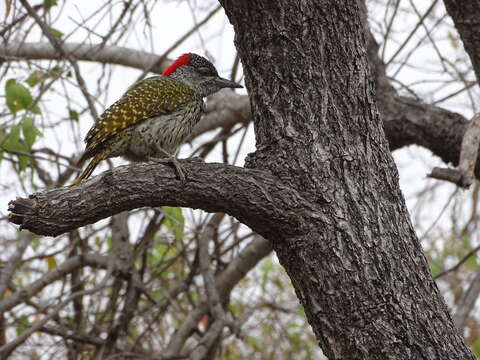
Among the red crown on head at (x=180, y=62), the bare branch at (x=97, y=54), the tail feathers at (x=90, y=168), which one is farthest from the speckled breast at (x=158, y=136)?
the bare branch at (x=97, y=54)

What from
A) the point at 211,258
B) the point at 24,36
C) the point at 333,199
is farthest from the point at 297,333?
the point at 333,199

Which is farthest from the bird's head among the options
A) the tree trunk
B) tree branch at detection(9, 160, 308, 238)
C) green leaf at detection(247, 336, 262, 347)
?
green leaf at detection(247, 336, 262, 347)

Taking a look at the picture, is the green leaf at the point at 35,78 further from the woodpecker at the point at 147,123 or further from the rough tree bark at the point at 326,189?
the rough tree bark at the point at 326,189

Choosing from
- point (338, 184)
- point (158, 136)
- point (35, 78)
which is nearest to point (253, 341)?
point (158, 136)

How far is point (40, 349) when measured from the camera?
5660mm

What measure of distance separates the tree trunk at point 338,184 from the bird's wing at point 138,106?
48.6 inches

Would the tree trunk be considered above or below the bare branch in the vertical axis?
below

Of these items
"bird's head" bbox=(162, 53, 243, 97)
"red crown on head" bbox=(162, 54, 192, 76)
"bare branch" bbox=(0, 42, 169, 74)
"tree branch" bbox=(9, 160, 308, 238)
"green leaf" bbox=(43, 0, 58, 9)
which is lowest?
"tree branch" bbox=(9, 160, 308, 238)

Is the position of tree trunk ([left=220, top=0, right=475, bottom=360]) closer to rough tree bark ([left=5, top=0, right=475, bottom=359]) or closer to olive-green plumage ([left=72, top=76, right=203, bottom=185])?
rough tree bark ([left=5, top=0, right=475, bottom=359])

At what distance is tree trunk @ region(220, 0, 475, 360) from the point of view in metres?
2.59

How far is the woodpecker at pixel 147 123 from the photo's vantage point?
3.79 metres

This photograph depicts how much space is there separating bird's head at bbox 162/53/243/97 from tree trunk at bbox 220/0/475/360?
1877mm

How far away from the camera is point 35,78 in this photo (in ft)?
14.9

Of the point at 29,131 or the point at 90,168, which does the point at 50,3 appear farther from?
the point at 90,168
